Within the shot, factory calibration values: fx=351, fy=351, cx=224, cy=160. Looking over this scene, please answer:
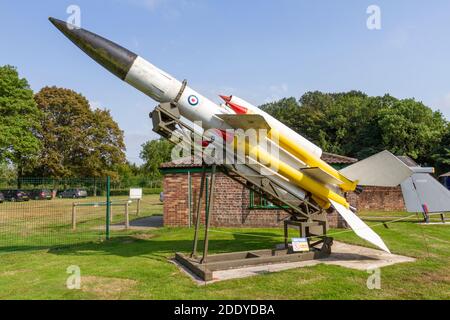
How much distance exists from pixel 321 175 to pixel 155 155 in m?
48.5

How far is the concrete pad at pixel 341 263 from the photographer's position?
725cm

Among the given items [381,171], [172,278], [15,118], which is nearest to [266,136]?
[381,171]

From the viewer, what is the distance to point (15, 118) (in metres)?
34.3

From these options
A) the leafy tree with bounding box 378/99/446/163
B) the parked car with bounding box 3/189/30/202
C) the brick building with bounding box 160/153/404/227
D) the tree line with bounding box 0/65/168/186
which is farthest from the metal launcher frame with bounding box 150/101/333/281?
the leafy tree with bounding box 378/99/446/163

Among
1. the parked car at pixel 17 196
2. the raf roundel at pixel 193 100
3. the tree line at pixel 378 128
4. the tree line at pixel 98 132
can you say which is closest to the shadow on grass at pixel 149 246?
the parked car at pixel 17 196

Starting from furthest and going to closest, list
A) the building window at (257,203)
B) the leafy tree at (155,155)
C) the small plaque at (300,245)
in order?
1. the leafy tree at (155,155)
2. the building window at (257,203)
3. the small plaque at (300,245)

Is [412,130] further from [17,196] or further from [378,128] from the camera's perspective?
[17,196]

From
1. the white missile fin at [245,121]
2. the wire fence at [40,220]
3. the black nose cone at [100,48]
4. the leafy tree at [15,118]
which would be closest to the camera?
the black nose cone at [100,48]

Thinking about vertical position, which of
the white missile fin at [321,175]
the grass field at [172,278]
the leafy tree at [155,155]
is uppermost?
the leafy tree at [155,155]

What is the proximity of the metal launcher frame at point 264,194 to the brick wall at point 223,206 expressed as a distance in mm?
5120

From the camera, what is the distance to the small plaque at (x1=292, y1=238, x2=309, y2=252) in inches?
325

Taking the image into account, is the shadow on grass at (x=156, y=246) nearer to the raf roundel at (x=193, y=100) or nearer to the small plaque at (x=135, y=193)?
the raf roundel at (x=193, y=100)

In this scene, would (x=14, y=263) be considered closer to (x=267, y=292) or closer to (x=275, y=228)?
(x=267, y=292)

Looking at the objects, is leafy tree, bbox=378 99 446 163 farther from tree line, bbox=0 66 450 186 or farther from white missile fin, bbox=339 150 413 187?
white missile fin, bbox=339 150 413 187
